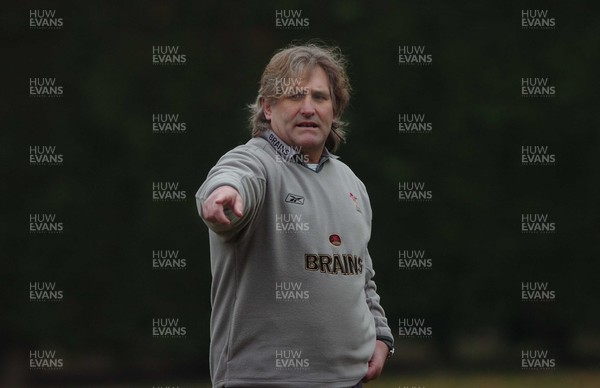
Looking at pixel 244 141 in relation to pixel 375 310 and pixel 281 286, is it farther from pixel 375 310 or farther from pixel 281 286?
pixel 281 286

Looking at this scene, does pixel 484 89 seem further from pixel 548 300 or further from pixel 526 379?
pixel 526 379

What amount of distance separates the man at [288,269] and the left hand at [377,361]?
0.37 feet

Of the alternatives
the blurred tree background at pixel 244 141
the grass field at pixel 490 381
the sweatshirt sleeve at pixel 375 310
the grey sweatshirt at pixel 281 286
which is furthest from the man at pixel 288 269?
the grass field at pixel 490 381

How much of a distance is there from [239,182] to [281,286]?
0.35 meters

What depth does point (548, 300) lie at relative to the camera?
28.4ft

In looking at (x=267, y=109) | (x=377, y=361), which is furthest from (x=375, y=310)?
(x=267, y=109)

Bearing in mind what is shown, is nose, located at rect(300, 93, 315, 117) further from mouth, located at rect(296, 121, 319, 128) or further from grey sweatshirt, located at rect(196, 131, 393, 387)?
grey sweatshirt, located at rect(196, 131, 393, 387)

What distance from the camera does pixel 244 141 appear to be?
26.3 ft

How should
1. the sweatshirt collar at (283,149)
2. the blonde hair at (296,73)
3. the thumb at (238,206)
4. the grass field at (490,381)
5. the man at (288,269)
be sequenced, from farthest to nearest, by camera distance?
the grass field at (490,381), the blonde hair at (296,73), the sweatshirt collar at (283,149), the man at (288,269), the thumb at (238,206)

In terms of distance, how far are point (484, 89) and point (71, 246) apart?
362cm

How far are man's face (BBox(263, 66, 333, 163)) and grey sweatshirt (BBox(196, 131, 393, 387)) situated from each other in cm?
9

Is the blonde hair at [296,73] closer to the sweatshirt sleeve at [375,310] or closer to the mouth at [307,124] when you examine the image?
the mouth at [307,124]

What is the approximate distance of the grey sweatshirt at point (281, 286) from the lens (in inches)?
114

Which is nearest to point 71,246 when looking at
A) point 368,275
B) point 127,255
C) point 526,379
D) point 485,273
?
point 127,255
